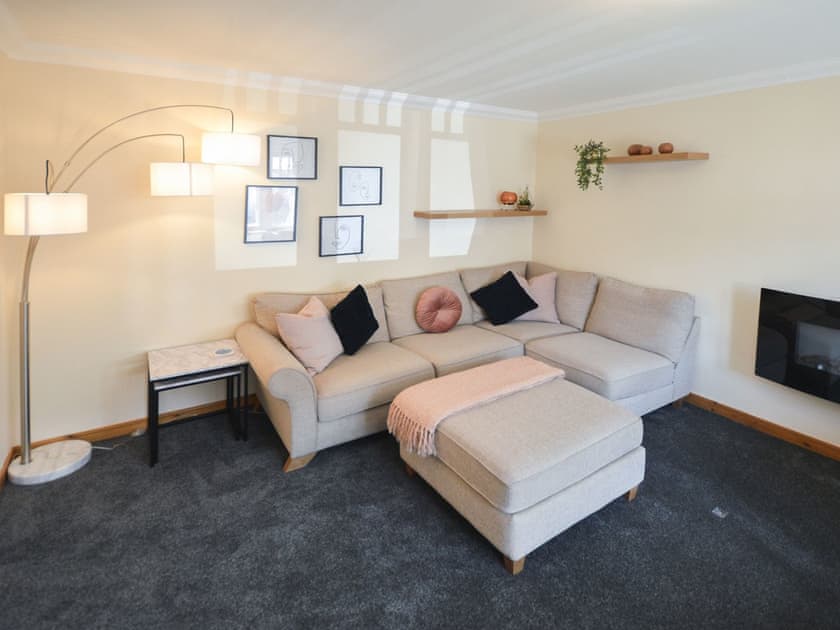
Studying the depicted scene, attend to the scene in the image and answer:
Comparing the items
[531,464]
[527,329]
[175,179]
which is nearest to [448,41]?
[175,179]

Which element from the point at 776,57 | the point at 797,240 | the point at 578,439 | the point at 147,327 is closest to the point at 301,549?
the point at 578,439

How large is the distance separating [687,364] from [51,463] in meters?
4.16

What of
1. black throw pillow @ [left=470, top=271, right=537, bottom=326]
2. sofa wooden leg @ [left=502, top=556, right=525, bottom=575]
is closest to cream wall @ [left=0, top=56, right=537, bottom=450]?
black throw pillow @ [left=470, top=271, right=537, bottom=326]

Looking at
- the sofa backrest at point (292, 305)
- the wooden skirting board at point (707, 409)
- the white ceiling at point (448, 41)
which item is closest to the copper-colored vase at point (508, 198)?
the white ceiling at point (448, 41)

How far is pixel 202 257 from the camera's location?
133 inches

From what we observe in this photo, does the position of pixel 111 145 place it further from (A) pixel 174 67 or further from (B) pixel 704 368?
(B) pixel 704 368

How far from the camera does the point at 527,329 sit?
4.11m

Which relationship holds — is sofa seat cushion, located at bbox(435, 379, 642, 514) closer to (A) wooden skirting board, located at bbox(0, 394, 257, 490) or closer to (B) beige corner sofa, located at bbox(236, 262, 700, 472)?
(B) beige corner sofa, located at bbox(236, 262, 700, 472)

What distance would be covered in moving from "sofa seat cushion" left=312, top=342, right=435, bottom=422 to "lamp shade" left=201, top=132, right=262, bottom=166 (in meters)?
1.40

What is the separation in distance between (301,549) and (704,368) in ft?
10.3

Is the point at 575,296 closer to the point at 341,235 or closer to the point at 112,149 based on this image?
the point at 341,235

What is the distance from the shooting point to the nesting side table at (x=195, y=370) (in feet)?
9.33

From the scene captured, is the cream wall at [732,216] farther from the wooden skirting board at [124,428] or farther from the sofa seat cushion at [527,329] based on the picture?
the wooden skirting board at [124,428]

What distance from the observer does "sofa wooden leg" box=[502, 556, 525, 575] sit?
83.6 inches
